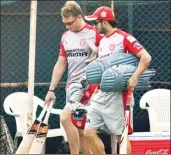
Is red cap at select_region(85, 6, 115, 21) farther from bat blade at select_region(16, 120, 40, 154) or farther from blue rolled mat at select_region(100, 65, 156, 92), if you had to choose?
bat blade at select_region(16, 120, 40, 154)

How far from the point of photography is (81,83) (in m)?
6.90

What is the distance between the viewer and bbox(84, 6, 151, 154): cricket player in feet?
20.9

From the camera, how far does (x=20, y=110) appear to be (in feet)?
27.2

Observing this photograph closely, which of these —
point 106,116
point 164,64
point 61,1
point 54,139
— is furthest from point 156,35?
point 106,116

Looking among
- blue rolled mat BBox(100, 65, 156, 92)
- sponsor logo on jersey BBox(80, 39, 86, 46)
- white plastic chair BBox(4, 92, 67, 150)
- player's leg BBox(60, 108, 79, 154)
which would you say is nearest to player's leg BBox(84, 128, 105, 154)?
player's leg BBox(60, 108, 79, 154)

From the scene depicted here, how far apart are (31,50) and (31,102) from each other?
579 mm

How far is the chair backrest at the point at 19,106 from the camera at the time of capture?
26.8 ft

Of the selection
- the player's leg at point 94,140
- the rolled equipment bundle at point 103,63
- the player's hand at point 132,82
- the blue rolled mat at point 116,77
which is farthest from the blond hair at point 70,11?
the player's leg at point 94,140

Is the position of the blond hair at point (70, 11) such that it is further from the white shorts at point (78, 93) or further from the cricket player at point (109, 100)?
the white shorts at point (78, 93)

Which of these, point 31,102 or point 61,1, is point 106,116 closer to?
point 31,102

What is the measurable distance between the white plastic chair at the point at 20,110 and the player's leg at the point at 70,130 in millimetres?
1196

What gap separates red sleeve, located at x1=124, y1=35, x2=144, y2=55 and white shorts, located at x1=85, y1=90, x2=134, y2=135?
0.43 m

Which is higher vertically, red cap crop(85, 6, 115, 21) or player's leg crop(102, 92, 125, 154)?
red cap crop(85, 6, 115, 21)

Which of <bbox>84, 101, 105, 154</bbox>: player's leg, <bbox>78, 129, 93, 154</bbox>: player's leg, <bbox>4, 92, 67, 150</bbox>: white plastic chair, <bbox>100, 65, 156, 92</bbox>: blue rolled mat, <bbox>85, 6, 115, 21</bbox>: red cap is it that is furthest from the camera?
<bbox>4, 92, 67, 150</bbox>: white plastic chair
